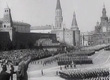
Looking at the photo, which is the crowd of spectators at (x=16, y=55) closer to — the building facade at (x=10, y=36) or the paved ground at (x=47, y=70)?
the paved ground at (x=47, y=70)

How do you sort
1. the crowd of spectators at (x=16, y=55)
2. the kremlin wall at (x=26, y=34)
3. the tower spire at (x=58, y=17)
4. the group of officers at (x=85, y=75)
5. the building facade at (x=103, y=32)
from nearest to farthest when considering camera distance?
the group of officers at (x=85, y=75) < the crowd of spectators at (x=16, y=55) < the kremlin wall at (x=26, y=34) < the building facade at (x=103, y=32) < the tower spire at (x=58, y=17)

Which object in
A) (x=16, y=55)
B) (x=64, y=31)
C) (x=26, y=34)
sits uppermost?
(x=64, y=31)

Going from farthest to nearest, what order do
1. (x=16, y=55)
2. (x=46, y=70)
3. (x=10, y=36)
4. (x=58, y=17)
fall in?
(x=58, y=17), (x=10, y=36), (x=16, y=55), (x=46, y=70)

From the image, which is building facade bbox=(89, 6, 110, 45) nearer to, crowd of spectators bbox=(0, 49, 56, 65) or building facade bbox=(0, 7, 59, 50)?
building facade bbox=(0, 7, 59, 50)

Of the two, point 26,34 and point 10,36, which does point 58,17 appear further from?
point 10,36

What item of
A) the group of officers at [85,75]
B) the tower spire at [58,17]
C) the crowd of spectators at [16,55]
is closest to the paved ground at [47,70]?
the crowd of spectators at [16,55]

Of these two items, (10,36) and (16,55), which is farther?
(10,36)

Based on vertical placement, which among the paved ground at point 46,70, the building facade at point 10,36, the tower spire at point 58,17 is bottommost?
the paved ground at point 46,70

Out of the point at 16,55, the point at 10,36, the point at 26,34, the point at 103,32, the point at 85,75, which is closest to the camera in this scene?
the point at 85,75

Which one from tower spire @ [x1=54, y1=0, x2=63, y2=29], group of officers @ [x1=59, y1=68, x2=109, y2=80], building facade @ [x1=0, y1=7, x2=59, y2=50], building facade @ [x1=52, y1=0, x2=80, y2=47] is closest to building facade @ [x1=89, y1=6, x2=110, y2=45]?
building facade @ [x1=52, y1=0, x2=80, y2=47]

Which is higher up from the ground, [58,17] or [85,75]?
[58,17]

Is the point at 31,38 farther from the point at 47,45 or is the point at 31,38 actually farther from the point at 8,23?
the point at 8,23

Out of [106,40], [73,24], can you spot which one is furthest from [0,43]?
[73,24]

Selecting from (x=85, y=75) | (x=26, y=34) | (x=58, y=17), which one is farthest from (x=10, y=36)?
(x=58, y=17)
